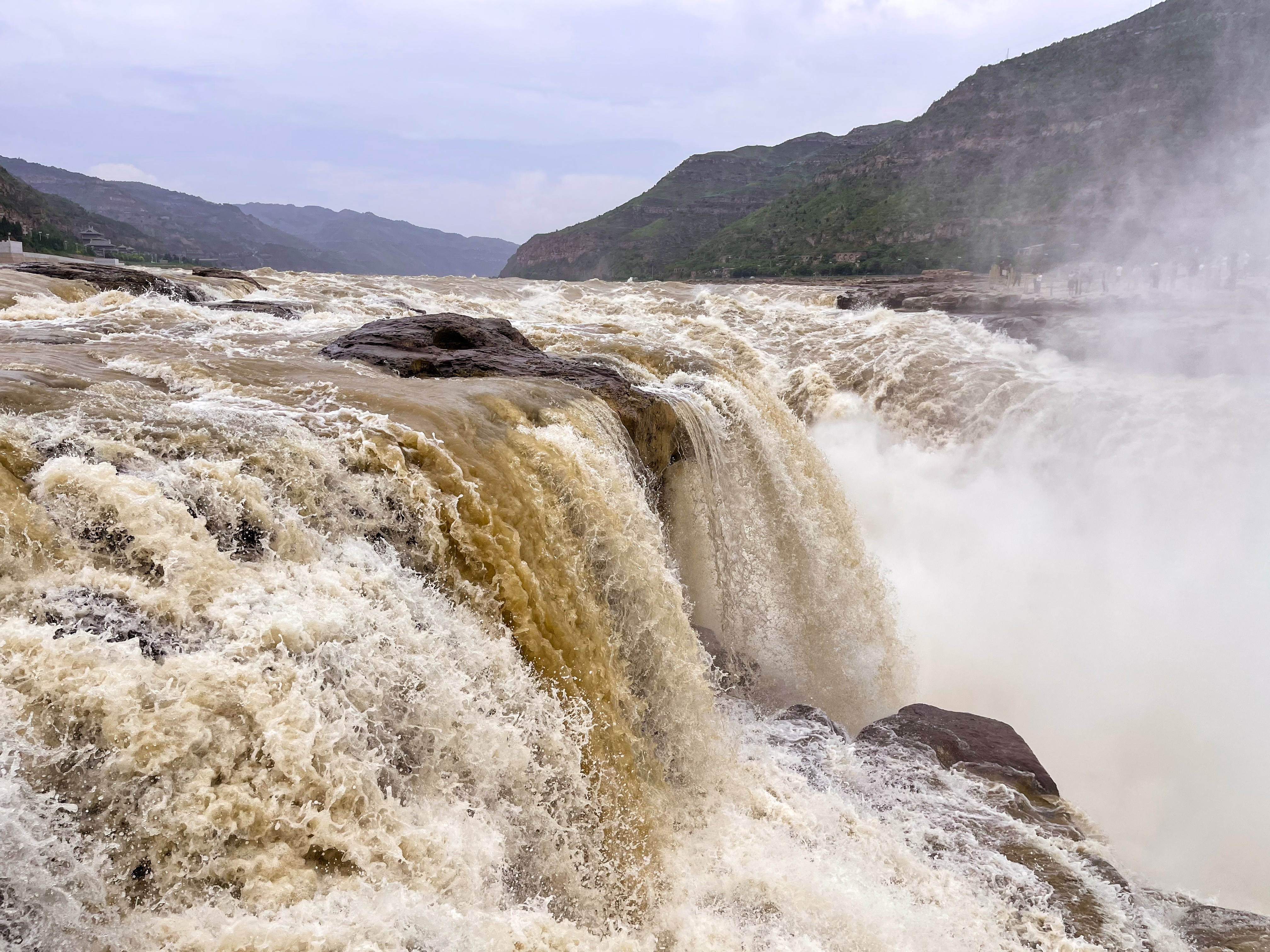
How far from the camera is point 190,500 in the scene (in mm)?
3307

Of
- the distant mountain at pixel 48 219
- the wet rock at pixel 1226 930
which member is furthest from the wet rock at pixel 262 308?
the distant mountain at pixel 48 219

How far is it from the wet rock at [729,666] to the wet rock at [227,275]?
37.2 feet

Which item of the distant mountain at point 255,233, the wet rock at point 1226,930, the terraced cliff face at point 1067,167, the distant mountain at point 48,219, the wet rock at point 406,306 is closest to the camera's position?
the wet rock at point 1226,930

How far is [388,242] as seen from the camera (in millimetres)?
161750

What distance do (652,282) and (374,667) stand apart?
28.1 meters

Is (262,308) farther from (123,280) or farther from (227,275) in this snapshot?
(227,275)

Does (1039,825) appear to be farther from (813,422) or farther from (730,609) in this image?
(813,422)

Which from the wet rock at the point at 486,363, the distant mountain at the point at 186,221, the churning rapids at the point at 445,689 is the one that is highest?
the distant mountain at the point at 186,221

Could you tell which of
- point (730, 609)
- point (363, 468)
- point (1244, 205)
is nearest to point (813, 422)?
point (730, 609)

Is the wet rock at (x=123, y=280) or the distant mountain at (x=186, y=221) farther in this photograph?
the distant mountain at (x=186, y=221)

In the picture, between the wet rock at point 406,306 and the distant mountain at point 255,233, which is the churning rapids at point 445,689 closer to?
the wet rock at point 406,306

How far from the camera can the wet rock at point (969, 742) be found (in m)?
5.44

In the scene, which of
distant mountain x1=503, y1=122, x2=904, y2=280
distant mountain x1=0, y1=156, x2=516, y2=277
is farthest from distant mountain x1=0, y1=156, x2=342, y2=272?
distant mountain x1=503, y1=122, x2=904, y2=280

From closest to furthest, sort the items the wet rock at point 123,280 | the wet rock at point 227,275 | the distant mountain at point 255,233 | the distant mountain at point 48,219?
the wet rock at point 123,280 → the wet rock at point 227,275 → the distant mountain at point 48,219 → the distant mountain at point 255,233
